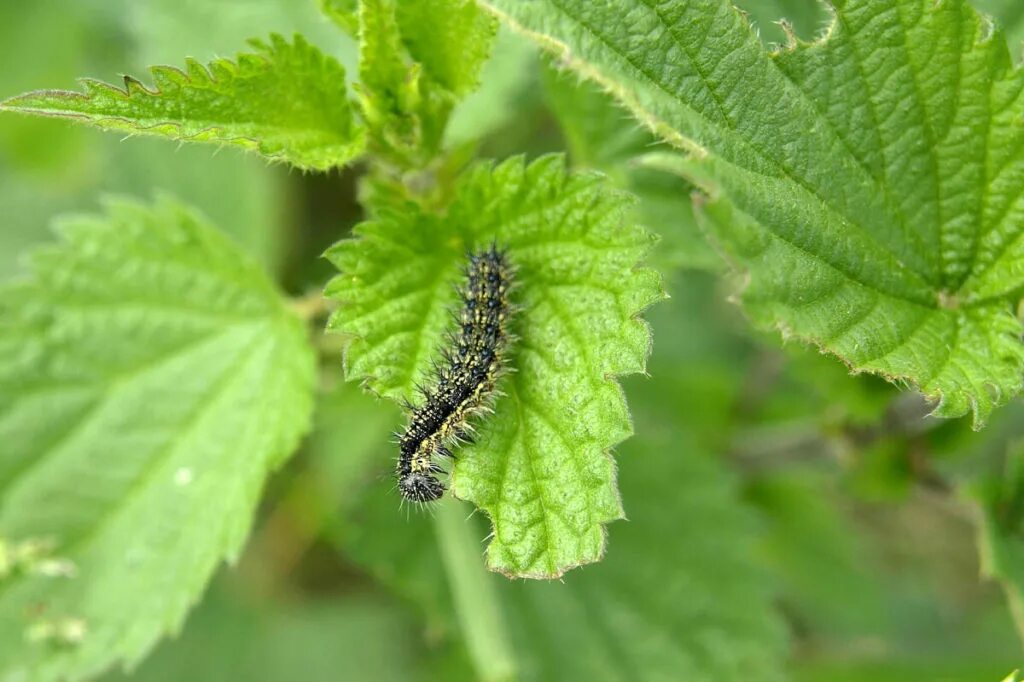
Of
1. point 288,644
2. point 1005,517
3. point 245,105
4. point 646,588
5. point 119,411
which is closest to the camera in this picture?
point 245,105

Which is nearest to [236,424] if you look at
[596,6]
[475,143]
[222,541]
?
[222,541]

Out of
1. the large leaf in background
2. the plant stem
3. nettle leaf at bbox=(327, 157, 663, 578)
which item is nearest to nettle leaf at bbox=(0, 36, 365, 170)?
nettle leaf at bbox=(327, 157, 663, 578)

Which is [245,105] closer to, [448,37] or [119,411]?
[448,37]

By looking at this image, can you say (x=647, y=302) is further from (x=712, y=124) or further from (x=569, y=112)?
(x=569, y=112)

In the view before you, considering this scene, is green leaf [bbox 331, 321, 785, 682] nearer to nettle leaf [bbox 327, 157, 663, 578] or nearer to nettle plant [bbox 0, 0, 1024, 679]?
nettle plant [bbox 0, 0, 1024, 679]

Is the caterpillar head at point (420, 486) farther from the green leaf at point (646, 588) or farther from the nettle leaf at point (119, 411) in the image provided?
the green leaf at point (646, 588)

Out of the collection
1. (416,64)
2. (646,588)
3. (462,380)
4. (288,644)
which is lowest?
(288,644)

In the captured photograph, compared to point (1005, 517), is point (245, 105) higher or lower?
higher

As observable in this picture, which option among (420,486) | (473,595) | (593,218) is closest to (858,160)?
(593,218)

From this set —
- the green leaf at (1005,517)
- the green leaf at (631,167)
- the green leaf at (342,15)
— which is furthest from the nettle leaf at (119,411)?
the green leaf at (1005,517)
